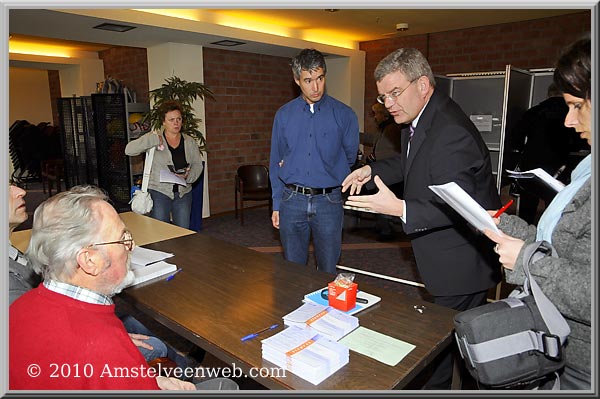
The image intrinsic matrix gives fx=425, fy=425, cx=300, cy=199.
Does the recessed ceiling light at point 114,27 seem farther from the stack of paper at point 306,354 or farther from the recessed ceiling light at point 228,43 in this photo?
the stack of paper at point 306,354

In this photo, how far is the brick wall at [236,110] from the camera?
20.4 feet

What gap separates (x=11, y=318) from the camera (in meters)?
1.12

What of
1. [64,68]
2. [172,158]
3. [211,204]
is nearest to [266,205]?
[211,204]

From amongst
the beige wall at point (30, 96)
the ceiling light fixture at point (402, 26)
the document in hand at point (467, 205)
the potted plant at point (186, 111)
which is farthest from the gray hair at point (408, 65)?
the beige wall at point (30, 96)

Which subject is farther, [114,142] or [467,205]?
[114,142]

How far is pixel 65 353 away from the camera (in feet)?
3.50

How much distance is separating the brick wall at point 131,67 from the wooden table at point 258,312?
513 centimetres

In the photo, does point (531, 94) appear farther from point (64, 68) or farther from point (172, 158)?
point (64, 68)

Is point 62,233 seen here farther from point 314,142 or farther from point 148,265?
point 314,142

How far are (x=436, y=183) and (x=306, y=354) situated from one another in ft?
2.92

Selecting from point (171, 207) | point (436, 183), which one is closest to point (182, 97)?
point (171, 207)

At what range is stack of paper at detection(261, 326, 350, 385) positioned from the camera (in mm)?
1171

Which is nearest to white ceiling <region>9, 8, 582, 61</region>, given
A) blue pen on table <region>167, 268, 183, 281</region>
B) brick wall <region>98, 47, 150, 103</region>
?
brick wall <region>98, 47, 150, 103</region>

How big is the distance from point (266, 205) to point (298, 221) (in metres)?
4.32
